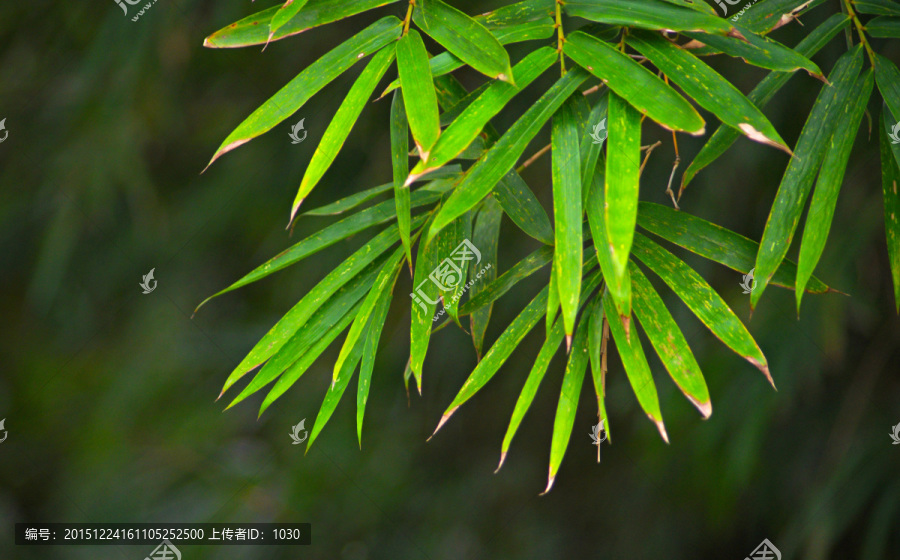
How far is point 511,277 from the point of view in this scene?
530 millimetres

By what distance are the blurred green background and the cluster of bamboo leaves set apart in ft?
1.79

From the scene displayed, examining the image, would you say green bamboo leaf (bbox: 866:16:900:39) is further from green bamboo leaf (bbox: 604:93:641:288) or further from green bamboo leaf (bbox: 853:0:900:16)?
green bamboo leaf (bbox: 604:93:641:288)

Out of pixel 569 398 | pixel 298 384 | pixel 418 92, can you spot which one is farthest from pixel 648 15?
pixel 298 384

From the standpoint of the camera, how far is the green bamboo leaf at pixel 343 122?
1.37ft

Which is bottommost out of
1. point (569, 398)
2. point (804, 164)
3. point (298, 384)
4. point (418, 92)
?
point (298, 384)

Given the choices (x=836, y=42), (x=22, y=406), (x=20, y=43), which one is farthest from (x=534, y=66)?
(x=22, y=406)

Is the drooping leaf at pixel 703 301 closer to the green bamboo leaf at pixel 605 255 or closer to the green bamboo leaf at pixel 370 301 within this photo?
the green bamboo leaf at pixel 605 255

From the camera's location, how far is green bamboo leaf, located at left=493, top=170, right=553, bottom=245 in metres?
0.51

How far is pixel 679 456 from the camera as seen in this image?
1097 millimetres

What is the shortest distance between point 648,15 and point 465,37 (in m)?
0.12

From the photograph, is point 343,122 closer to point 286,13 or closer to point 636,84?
point 286,13

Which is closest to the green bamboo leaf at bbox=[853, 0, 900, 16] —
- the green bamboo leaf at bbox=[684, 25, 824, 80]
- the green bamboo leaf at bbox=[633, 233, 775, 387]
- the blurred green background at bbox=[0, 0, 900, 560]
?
the green bamboo leaf at bbox=[684, 25, 824, 80]

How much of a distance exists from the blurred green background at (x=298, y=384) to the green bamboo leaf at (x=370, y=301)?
67 centimetres

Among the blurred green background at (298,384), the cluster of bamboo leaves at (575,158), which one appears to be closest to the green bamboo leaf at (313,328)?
the cluster of bamboo leaves at (575,158)
